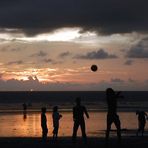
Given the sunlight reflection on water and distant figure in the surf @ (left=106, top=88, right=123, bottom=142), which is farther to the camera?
the sunlight reflection on water

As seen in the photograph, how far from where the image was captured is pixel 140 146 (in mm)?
19141

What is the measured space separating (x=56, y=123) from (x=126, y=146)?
6.62 m

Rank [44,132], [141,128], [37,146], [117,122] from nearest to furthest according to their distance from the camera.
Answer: [117,122]
[37,146]
[44,132]
[141,128]

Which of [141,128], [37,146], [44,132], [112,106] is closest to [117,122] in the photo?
[112,106]

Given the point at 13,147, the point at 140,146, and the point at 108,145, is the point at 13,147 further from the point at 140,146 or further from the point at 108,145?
the point at 140,146

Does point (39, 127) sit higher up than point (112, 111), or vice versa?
point (112, 111)

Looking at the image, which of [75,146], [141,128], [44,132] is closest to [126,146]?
[75,146]

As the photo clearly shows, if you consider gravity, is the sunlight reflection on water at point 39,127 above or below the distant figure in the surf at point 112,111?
below

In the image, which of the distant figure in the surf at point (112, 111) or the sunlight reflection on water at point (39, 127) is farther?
the sunlight reflection on water at point (39, 127)

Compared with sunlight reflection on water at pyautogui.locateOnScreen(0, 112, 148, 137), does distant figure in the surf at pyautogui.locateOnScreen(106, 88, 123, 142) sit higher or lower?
higher

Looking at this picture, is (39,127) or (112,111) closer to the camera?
(112,111)

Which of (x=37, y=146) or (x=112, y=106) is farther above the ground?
(x=112, y=106)

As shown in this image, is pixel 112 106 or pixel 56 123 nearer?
pixel 112 106

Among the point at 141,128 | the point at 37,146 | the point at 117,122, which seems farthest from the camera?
the point at 141,128
